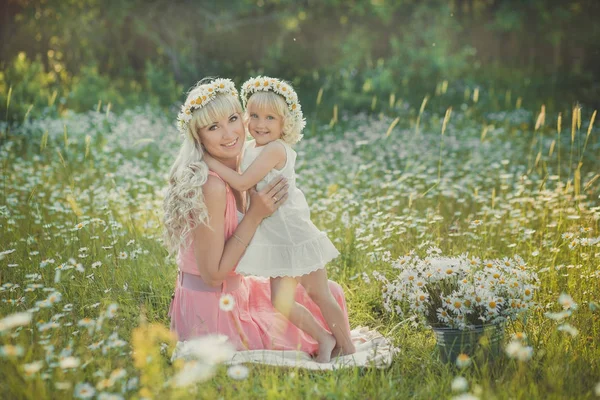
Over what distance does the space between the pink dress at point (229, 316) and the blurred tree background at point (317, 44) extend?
26.2 ft

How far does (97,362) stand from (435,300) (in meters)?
1.69

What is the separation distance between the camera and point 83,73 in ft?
41.2

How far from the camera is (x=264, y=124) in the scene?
365cm

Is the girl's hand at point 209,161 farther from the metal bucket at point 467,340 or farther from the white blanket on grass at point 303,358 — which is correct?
the metal bucket at point 467,340

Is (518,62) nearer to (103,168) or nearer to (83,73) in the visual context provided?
(83,73)

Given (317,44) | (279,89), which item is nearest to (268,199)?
(279,89)

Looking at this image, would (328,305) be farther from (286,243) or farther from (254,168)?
(254,168)

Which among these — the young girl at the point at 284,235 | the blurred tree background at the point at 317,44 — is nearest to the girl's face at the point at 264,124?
the young girl at the point at 284,235

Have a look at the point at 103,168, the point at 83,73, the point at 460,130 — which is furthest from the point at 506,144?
the point at 83,73

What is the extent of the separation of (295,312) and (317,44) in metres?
11.3

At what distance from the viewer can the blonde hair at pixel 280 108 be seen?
363cm

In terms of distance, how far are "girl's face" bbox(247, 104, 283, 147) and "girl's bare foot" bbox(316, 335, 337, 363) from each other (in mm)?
1139

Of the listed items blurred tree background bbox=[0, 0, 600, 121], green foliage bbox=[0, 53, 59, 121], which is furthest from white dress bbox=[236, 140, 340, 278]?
blurred tree background bbox=[0, 0, 600, 121]

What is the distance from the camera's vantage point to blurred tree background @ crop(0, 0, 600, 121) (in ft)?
39.5
